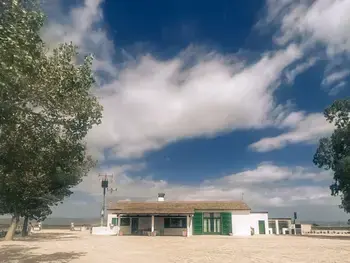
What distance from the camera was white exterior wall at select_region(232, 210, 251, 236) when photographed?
4581 cm

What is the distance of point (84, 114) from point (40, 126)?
1832 millimetres

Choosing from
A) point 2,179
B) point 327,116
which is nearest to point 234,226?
point 327,116

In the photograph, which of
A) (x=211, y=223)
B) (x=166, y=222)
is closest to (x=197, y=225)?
(x=211, y=223)

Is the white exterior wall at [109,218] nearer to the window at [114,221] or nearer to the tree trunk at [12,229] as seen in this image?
the window at [114,221]

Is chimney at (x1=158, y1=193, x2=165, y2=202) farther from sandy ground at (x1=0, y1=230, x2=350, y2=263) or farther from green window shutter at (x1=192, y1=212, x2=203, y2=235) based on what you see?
sandy ground at (x1=0, y1=230, x2=350, y2=263)

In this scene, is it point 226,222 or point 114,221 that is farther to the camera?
point 114,221

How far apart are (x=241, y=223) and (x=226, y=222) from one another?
2.05 meters

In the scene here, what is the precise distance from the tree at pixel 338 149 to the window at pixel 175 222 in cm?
1976

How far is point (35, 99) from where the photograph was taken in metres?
12.6

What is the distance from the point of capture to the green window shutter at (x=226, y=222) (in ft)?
151

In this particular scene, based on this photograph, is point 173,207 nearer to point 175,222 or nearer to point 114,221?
point 175,222

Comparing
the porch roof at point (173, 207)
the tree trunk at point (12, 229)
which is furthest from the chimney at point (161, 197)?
the tree trunk at point (12, 229)

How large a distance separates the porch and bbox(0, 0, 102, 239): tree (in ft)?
98.9

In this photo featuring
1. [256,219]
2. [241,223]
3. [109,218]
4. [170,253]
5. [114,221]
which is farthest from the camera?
[256,219]
